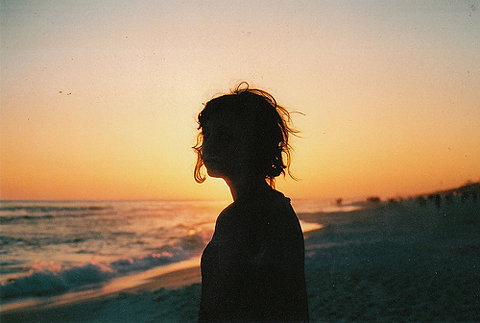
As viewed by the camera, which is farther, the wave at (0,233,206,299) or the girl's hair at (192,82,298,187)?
the wave at (0,233,206,299)

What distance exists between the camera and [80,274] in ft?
33.0

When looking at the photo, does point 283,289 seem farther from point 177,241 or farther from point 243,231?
point 177,241

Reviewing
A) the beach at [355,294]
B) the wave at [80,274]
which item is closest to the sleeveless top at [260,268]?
the beach at [355,294]

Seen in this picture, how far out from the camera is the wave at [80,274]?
8766 mm

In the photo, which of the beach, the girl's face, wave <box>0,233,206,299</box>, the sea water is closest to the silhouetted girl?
the girl's face

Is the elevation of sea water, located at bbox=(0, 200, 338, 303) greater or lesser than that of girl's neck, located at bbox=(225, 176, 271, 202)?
lesser

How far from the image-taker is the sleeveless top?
4.31 ft

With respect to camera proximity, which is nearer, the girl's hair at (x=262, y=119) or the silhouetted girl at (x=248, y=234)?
the silhouetted girl at (x=248, y=234)

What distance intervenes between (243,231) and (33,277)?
9.07 m

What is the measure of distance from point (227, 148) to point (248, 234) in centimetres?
30

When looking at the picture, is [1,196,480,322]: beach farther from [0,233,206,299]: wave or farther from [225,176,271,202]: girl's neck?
[225,176,271,202]: girl's neck

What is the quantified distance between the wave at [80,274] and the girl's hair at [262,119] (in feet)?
26.8

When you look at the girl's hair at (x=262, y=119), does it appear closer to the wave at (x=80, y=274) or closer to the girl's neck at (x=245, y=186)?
the girl's neck at (x=245, y=186)

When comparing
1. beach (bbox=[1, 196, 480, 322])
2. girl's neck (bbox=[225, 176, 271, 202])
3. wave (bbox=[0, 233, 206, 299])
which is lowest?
beach (bbox=[1, 196, 480, 322])
